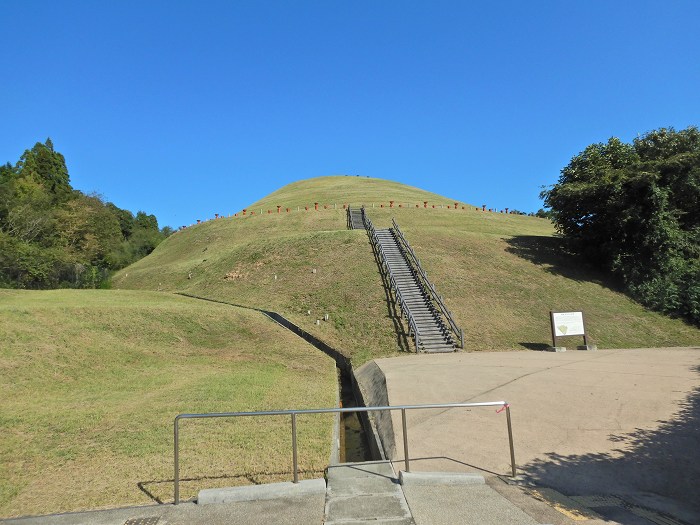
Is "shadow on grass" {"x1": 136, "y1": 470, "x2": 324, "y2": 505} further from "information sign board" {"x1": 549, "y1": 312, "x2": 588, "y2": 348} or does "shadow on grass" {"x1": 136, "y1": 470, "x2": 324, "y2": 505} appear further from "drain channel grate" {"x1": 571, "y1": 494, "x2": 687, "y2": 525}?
"information sign board" {"x1": 549, "y1": 312, "x2": 588, "y2": 348}

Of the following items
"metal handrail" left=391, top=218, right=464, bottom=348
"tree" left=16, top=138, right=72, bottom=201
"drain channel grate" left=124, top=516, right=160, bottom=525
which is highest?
"tree" left=16, top=138, right=72, bottom=201

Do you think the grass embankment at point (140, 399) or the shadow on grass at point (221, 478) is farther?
the grass embankment at point (140, 399)

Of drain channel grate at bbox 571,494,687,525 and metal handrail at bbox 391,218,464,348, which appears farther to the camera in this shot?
metal handrail at bbox 391,218,464,348

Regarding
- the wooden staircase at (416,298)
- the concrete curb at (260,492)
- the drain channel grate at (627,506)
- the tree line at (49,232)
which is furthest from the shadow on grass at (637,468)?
the tree line at (49,232)

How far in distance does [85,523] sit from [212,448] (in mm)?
3116

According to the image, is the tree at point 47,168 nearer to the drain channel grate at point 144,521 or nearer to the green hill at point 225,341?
the green hill at point 225,341

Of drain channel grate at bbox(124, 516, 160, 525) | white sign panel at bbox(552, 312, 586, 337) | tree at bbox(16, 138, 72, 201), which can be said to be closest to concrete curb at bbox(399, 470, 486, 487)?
drain channel grate at bbox(124, 516, 160, 525)

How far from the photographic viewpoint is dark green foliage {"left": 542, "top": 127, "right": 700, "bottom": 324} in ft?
82.5

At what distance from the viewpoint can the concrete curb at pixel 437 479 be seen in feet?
18.4

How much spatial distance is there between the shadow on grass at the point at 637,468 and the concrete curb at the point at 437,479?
3.65 feet

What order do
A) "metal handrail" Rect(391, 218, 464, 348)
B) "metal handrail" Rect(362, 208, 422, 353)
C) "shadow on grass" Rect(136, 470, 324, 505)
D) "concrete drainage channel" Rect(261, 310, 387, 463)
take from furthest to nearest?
"metal handrail" Rect(391, 218, 464, 348), "metal handrail" Rect(362, 208, 422, 353), "concrete drainage channel" Rect(261, 310, 387, 463), "shadow on grass" Rect(136, 470, 324, 505)

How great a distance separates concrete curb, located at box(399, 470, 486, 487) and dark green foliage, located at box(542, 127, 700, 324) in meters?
24.2

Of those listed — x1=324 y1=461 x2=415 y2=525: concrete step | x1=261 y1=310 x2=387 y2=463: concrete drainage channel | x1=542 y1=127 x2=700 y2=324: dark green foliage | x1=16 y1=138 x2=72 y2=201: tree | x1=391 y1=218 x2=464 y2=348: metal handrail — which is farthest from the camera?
x1=16 y1=138 x2=72 y2=201: tree

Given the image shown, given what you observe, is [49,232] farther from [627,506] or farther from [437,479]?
[627,506]
